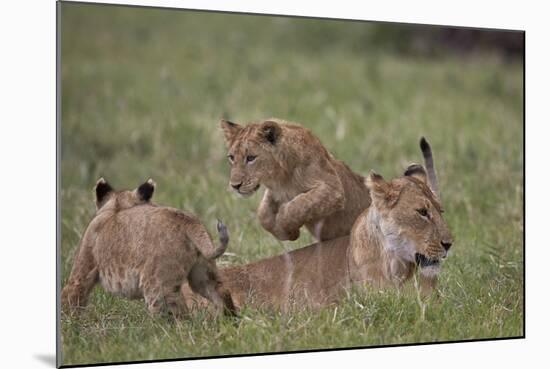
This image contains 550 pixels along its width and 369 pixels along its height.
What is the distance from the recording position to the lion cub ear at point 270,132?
18.2ft

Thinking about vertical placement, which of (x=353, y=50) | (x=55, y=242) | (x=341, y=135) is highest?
(x=353, y=50)

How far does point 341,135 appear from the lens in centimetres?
917

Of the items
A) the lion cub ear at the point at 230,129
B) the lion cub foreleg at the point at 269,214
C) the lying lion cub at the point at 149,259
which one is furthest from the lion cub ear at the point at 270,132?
the lying lion cub at the point at 149,259

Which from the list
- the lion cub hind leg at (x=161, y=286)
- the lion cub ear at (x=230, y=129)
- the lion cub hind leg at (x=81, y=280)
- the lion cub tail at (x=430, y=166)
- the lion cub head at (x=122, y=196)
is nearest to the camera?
the lion cub hind leg at (x=161, y=286)

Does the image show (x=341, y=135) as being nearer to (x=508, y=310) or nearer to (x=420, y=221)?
(x=508, y=310)

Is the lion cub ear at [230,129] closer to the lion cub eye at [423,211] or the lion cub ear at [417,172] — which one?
the lion cub ear at [417,172]

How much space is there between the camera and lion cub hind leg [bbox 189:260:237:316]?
17.0 feet

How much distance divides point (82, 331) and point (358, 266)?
4.30 feet

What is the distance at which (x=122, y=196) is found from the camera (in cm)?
539

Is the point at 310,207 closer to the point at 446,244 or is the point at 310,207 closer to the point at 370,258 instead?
the point at 370,258

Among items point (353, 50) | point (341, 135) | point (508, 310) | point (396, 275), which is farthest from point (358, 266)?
point (353, 50)

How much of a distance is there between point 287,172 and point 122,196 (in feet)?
2.62

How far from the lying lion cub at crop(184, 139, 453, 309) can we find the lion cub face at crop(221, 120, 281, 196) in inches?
15.7

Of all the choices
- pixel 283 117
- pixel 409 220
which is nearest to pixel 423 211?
pixel 409 220
